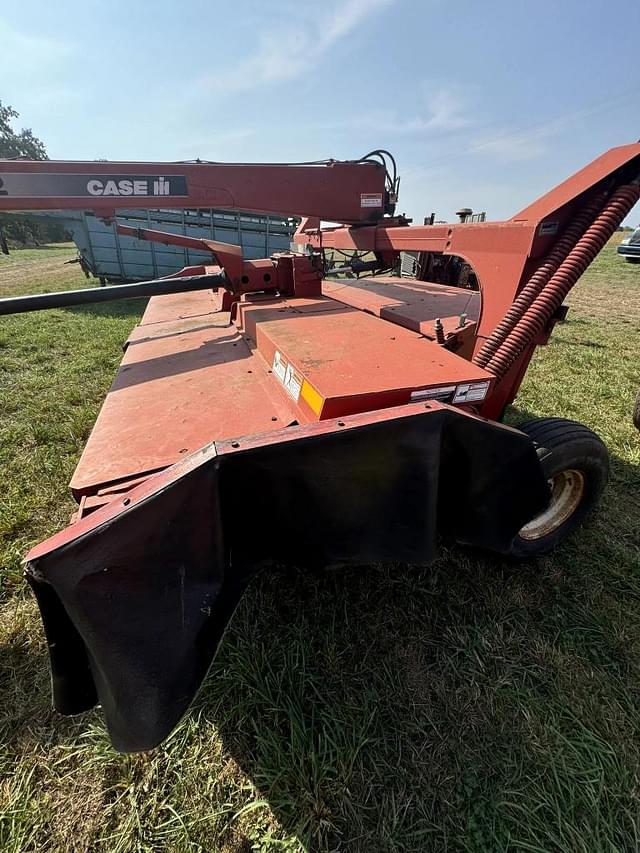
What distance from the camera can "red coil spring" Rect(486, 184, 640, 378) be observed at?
1.79 meters

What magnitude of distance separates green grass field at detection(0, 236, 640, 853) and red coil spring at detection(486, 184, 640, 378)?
3.78ft

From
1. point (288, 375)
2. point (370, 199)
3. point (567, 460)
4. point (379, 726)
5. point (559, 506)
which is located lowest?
point (379, 726)

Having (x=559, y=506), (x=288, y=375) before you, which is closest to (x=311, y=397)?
(x=288, y=375)

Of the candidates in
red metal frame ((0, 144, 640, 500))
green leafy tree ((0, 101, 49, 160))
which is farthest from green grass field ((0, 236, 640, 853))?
green leafy tree ((0, 101, 49, 160))

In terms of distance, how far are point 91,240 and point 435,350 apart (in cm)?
992

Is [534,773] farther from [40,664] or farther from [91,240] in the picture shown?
[91,240]

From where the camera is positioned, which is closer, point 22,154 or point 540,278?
point 540,278

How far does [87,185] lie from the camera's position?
2928 mm

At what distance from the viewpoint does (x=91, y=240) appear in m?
9.18

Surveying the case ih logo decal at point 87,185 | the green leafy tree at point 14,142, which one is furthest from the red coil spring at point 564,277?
the green leafy tree at point 14,142

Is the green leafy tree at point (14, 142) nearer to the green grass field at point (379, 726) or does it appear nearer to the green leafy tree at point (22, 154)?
the green leafy tree at point (22, 154)

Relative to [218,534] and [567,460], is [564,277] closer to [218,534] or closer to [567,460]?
[567,460]

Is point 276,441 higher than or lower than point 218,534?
higher

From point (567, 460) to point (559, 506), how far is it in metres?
0.46
